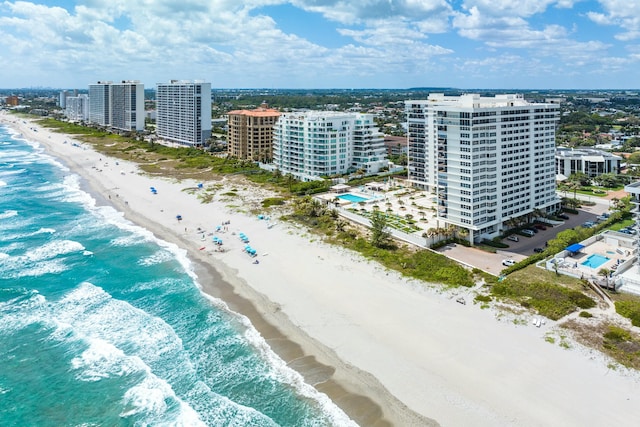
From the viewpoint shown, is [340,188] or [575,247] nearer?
[575,247]

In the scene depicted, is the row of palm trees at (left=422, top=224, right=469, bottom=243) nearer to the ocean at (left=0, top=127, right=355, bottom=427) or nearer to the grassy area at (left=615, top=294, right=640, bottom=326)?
the grassy area at (left=615, top=294, right=640, bottom=326)

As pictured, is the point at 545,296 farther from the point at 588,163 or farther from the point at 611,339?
the point at 588,163

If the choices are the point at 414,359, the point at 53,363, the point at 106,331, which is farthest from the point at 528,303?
the point at 53,363

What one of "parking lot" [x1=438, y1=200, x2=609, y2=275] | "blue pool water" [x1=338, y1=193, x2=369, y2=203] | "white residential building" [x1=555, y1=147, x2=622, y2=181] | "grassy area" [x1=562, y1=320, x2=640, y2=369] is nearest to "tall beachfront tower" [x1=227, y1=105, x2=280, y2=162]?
"blue pool water" [x1=338, y1=193, x2=369, y2=203]

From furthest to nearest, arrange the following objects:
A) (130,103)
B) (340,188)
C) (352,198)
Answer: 1. (130,103)
2. (340,188)
3. (352,198)

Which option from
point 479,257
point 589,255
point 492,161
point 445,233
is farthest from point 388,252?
point 589,255

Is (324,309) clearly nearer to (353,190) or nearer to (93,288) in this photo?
(93,288)
